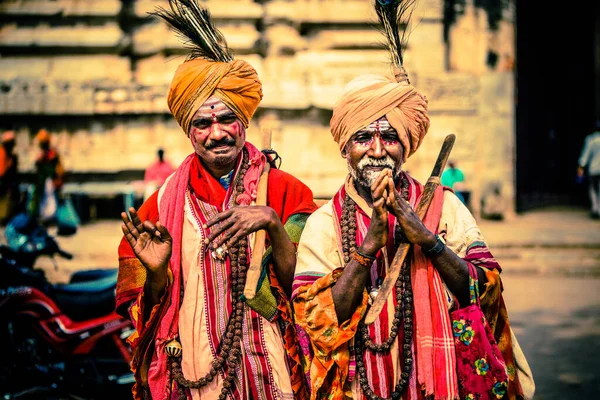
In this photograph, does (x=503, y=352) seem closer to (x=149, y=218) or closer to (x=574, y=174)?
(x=149, y=218)

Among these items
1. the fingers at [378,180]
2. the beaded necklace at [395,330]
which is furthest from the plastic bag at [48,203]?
the fingers at [378,180]

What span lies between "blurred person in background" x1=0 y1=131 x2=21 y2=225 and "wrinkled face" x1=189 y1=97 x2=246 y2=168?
27.2 feet

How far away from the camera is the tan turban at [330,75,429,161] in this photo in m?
2.47

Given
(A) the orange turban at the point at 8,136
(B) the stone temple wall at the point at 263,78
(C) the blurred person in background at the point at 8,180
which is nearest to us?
(C) the blurred person in background at the point at 8,180

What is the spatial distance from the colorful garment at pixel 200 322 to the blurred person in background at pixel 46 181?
772 cm

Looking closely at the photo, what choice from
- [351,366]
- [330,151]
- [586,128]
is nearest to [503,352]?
[351,366]

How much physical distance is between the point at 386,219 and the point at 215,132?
2.49 feet

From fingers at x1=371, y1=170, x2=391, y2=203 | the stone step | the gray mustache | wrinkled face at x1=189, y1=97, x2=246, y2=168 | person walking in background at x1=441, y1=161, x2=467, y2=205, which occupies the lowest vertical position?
the stone step

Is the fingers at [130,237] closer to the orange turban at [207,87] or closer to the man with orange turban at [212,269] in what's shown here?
the man with orange turban at [212,269]

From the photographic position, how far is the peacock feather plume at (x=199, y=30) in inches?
111

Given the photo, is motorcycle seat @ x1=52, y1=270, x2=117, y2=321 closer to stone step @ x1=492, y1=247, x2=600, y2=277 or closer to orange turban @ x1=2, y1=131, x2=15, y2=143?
stone step @ x1=492, y1=247, x2=600, y2=277

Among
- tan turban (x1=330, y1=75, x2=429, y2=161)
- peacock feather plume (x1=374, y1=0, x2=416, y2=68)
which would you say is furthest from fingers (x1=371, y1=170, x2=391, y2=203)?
peacock feather plume (x1=374, y1=0, x2=416, y2=68)

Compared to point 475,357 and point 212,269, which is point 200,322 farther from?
point 475,357

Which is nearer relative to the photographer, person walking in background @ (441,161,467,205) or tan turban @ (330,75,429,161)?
tan turban @ (330,75,429,161)
